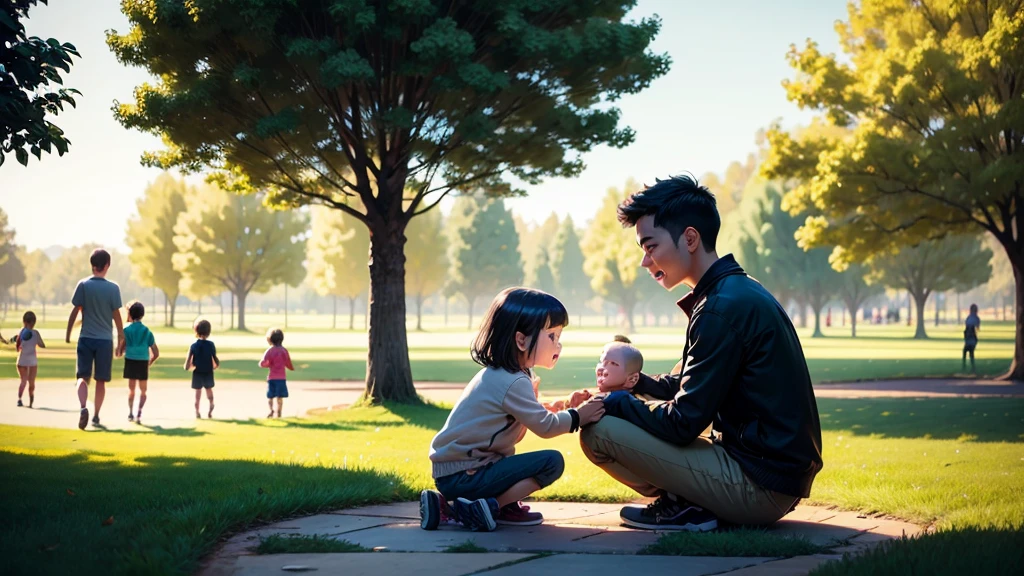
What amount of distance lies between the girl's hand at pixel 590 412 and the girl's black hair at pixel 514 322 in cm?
47

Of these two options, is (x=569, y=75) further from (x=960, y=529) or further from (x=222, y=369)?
(x=222, y=369)

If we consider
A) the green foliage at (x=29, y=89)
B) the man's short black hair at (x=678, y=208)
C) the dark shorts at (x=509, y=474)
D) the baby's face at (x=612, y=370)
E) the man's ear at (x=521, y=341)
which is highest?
the green foliage at (x=29, y=89)

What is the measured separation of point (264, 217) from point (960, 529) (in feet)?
182

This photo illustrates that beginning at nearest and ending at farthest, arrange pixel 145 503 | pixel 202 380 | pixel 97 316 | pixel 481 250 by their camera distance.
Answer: pixel 145 503 → pixel 97 316 → pixel 202 380 → pixel 481 250

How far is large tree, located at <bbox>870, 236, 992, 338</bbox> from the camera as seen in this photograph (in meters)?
53.7

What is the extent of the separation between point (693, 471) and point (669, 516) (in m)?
0.49

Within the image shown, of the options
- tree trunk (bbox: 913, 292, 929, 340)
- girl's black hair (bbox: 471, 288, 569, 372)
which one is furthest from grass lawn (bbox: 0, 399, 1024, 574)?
tree trunk (bbox: 913, 292, 929, 340)

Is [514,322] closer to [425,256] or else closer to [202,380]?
[202,380]

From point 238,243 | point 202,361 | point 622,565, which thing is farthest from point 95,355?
point 238,243

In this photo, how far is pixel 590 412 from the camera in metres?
4.75

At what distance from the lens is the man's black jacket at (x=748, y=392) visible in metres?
4.42

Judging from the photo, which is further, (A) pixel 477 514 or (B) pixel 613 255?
(B) pixel 613 255

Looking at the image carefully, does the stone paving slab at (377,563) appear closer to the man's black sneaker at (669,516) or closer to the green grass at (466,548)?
the green grass at (466,548)

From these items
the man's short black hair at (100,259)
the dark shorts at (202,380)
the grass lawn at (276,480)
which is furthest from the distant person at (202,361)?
the man's short black hair at (100,259)
